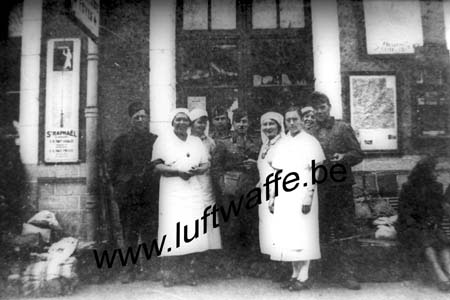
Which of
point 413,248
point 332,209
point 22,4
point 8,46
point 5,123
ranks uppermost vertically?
point 22,4

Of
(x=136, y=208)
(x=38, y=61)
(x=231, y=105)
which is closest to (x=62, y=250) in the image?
(x=136, y=208)

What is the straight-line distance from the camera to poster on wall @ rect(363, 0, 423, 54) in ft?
13.5

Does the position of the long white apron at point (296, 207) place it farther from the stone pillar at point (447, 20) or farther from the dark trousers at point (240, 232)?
the stone pillar at point (447, 20)

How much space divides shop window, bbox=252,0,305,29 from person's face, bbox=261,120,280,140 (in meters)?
1.06

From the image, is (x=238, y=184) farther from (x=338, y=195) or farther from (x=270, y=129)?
(x=338, y=195)

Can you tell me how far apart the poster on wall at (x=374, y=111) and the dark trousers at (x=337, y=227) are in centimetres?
55

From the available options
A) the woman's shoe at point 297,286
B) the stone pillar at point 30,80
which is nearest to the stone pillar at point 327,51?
the woman's shoe at point 297,286

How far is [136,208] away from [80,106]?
1.18 m

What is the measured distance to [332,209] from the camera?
3.85 m

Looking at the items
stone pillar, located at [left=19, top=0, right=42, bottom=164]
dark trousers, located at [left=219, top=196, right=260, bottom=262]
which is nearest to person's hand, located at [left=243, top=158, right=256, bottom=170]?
A: dark trousers, located at [left=219, top=196, right=260, bottom=262]

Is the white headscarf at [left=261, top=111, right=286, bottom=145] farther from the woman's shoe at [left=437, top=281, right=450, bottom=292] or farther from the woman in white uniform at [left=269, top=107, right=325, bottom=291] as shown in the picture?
the woman's shoe at [left=437, top=281, right=450, bottom=292]

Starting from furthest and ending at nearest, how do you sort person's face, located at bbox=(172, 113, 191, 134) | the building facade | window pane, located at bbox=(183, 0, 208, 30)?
window pane, located at bbox=(183, 0, 208, 30) < the building facade < person's face, located at bbox=(172, 113, 191, 134)

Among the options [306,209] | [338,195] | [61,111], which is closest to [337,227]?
[338,195]

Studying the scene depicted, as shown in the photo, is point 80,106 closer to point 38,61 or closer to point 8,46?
point 38,61
